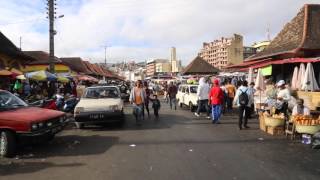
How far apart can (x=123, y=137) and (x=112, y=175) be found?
18.1 feet

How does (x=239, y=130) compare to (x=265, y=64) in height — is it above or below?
below

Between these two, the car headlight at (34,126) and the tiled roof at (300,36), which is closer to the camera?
the car headlight at (34,126)

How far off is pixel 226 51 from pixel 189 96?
65189 millimetres

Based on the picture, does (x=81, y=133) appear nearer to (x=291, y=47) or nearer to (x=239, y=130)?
(x=239, y=130)

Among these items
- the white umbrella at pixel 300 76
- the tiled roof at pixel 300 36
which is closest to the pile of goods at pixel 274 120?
the white umbrella at pixel 300 76

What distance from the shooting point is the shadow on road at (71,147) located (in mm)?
10835

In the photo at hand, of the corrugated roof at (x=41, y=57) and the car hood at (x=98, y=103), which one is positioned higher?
the corrugated roof at (x=41, y=57)

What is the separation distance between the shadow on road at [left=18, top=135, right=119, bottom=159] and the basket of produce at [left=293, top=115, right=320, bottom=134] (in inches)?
199

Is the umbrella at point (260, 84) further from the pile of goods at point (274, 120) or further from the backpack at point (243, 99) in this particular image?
the pile of goods at point (274, 120)

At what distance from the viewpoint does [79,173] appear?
27.6 ft

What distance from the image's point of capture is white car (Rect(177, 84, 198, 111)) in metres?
24.6

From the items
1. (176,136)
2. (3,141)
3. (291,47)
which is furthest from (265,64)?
(3,141)

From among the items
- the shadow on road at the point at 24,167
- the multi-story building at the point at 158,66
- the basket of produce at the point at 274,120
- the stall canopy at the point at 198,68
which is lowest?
the shadow on road at the point at 24,167

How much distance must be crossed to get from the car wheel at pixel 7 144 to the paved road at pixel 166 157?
29 centimetres
